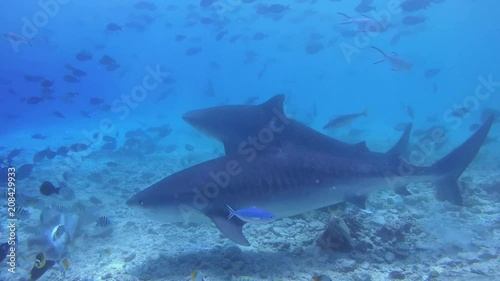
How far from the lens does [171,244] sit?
6035 mm

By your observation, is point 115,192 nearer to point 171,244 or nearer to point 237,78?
point 171,244

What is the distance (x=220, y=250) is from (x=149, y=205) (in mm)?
1483

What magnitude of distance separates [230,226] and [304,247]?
1.58 m

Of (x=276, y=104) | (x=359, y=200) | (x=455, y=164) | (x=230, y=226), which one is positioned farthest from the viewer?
(x=276, y=104)

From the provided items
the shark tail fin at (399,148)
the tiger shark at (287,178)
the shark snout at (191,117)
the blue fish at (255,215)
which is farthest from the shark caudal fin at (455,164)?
the shark snout at (191,117)

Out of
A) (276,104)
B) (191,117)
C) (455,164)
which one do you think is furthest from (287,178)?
(191,117)

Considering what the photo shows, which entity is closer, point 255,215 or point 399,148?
point 255,215

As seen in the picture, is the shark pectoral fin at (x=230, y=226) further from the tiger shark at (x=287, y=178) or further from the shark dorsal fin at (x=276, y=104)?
the shark dorsal fin at (x=276, y=104)

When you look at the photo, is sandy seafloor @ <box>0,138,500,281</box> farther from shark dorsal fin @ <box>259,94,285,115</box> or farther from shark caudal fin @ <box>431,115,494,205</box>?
shark dorsal fin @ <box>259,94,285,115</box>

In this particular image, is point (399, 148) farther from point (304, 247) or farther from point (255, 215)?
point (255, 215)

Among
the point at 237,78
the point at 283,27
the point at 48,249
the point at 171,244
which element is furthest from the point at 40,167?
the point at 237,78

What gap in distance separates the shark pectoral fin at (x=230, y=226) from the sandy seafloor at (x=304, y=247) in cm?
62

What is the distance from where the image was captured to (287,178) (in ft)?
15.9

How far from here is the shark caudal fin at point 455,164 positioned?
5105 mm
